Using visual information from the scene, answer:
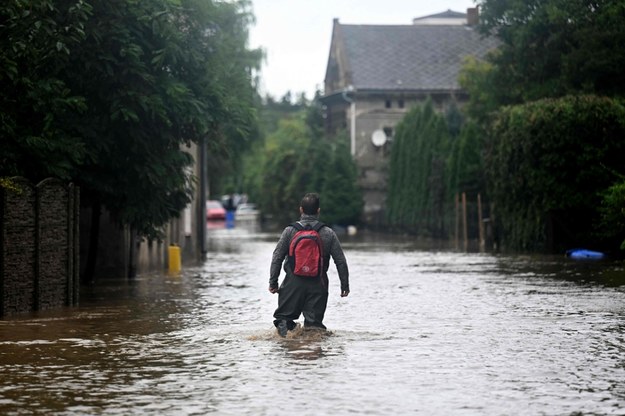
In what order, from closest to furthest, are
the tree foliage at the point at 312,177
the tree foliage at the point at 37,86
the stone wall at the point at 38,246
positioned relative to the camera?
the stone wall at the point at 38,246 < the tree foliage at the point at 37,86 < the tree foliage at the point at 312,177

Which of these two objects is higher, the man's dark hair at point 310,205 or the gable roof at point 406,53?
the gable roof at point 406,53


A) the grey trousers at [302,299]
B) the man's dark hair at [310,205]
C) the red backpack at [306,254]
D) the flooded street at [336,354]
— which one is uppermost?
the man's dark hair at [310,205]

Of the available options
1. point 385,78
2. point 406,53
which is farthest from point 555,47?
point 406,53

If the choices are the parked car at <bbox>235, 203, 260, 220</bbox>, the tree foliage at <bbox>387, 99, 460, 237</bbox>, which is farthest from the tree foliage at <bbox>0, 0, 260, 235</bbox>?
the parked car at <bbox>235, 203, 260, 220</bbox>

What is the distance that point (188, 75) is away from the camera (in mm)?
26562

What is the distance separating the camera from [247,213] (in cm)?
12388

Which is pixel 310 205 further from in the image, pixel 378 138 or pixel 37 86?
pixel 378 138

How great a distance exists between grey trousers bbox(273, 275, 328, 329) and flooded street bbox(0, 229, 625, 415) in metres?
0.23

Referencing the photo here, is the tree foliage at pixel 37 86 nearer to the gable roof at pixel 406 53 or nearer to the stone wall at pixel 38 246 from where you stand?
the stone wall at pixel 38 246

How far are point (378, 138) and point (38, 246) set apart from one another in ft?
215

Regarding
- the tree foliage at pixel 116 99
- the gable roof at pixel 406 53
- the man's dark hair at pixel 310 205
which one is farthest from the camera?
the gable roof at pixel 406 53

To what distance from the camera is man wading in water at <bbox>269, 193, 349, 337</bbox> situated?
632 inches

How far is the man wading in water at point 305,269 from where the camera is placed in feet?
52.6

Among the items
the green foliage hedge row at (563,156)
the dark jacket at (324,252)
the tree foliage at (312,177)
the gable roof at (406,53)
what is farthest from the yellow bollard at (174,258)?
the gable roof at (406,53)
